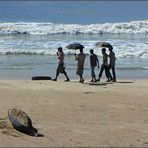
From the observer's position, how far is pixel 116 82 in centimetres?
1853

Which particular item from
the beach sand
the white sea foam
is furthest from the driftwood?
the white sea foam

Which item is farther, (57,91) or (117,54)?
(117,54)

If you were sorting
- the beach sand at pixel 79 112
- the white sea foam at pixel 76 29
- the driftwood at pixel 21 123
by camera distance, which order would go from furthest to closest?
the white sea foam at pixel 76 29 < the driftwood at pixel 21 123 < the beach sand at pixel 79 112

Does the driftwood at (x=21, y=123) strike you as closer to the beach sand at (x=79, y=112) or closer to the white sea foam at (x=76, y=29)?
the beach sand at (x=79, y=112)

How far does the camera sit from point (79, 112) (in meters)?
12.8

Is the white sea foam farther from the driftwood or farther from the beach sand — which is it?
the driftwood

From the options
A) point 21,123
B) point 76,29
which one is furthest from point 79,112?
point 76,29

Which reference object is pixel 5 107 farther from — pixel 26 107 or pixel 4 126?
pixel 4 126

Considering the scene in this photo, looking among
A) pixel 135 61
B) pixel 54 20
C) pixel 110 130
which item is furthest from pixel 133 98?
pixel 54 20

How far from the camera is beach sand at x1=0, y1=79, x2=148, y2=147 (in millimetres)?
9703

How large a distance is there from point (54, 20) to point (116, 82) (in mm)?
41895

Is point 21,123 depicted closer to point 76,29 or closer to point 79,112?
point 79,112

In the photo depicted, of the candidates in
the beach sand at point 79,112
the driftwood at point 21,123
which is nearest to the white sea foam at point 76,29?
the beach sand at point 79,112

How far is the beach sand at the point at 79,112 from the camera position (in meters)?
9.70
